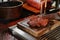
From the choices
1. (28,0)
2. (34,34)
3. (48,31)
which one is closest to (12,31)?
(34,34)

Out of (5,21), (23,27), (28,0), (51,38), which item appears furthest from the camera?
(28,0)

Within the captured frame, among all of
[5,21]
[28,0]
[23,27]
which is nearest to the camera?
[23,27]

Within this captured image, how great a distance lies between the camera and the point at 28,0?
2.02m

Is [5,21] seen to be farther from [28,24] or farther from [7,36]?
[28,24]

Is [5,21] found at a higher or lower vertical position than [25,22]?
lower

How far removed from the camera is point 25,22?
3.87 feet

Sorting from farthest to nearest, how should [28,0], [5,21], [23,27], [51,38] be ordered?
[28,0] < [5,21] < [23,27] < [51,38]

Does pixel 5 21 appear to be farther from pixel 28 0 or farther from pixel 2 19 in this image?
pixel 28 0

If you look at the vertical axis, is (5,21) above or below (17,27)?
below

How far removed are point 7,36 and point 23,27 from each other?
0.21 m

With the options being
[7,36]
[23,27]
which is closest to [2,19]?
[7,36]

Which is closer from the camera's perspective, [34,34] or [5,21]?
[34,34]

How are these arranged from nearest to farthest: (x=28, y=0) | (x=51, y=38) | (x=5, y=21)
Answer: (x=51, y=38)
(x=5, y=21)
(x=28, y=0)

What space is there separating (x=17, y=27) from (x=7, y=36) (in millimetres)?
139
